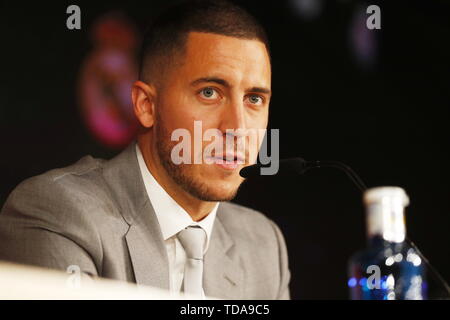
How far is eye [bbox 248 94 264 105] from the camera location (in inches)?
81.2

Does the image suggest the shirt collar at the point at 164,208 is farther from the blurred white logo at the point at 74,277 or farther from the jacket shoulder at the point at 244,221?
the blurred white logo at the point at 74,277

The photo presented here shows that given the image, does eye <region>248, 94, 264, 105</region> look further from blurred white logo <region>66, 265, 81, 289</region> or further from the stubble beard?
blurred white logo <region>66, 265, 81, 289</region>

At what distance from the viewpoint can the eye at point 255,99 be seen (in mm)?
2062

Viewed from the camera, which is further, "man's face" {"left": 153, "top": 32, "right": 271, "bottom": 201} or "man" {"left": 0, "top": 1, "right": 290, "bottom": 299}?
"man's face" {"left": 153, "top": 32, "right": 271, "bottom": 201}

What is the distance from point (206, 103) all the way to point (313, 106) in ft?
1.75

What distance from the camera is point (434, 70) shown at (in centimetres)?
260

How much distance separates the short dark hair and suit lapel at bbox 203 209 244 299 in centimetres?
59

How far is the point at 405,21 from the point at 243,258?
47.1 inches

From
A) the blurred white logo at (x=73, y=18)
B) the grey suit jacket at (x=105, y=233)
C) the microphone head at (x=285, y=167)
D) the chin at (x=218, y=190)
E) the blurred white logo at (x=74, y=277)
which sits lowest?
the blurred white logo at (x=74, y=277)

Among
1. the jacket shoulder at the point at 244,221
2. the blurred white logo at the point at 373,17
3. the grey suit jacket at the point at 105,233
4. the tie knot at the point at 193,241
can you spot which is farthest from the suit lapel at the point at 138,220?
the blurred white logo at the point at 373,17

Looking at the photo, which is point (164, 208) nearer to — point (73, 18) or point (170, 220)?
point (170, 220)

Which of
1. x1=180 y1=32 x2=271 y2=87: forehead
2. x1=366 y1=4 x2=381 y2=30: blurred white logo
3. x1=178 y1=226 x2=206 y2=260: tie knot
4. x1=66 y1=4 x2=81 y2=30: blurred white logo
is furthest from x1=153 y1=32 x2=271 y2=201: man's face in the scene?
x1=366 y1=4 x2=381 y2=30: blurred white logo

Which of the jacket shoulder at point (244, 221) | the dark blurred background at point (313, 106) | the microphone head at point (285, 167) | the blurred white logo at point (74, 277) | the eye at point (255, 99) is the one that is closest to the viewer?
the blurred white logo at point (74, 277)
